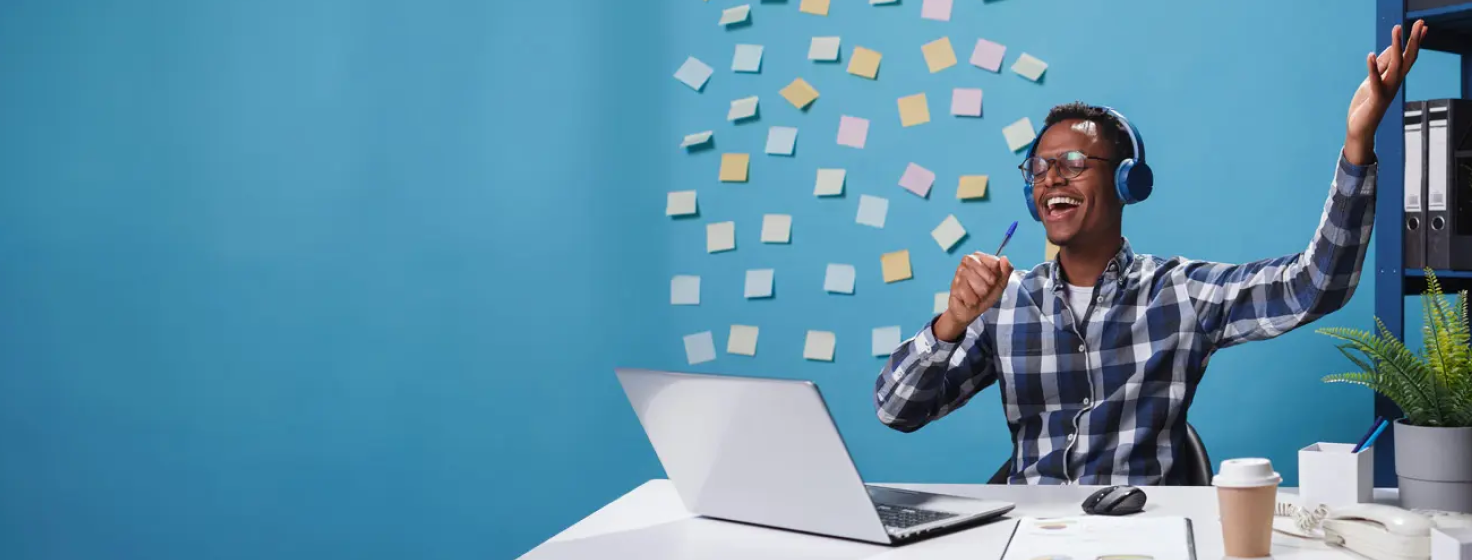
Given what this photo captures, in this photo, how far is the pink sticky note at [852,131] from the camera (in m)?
2.52

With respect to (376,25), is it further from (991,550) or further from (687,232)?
(991,550)

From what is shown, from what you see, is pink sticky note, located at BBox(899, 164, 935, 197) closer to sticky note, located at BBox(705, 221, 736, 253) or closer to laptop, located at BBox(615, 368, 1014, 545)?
sticky note, located at BBox(705, 221, 736, 253)

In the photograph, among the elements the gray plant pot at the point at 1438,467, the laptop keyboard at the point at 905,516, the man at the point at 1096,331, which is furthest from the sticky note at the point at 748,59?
the gray plant pot at the point at 1438,467

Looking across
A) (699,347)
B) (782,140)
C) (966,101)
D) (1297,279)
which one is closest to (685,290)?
(699,347)

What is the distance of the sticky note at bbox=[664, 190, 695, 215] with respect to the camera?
8.56 feet

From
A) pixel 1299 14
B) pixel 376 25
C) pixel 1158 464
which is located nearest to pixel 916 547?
pixel 1158 464

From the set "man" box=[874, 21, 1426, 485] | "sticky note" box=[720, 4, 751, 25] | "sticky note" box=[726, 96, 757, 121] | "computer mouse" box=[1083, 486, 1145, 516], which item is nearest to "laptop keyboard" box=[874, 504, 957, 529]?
"computer mouse" box=[1083, 486, 1145, 516]

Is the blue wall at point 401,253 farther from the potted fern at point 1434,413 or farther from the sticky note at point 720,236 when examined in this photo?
the potted fern at point 1434,413

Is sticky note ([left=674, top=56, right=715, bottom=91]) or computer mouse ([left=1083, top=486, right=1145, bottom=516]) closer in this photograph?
computer mouse ([left=1083, top=486, right=1145, bottom=516])

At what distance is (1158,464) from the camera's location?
1800 mm

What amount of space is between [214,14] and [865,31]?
56.4 inches

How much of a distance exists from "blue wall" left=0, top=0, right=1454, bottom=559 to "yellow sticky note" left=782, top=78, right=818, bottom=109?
0.03m

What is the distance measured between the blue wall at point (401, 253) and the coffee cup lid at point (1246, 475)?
4.41 ft

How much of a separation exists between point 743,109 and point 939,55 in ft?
1.35
